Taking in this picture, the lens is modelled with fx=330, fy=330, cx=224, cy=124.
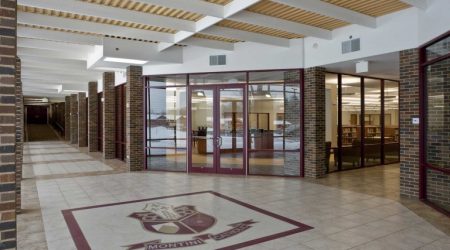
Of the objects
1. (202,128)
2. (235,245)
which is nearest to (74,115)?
(202,128)

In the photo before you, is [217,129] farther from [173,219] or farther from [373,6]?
[373,6]

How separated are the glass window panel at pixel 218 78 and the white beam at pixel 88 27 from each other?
1.77m

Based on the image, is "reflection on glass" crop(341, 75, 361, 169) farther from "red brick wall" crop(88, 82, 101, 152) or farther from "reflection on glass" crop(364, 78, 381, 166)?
"red brick wall" crop(88, 82, 101, 152)

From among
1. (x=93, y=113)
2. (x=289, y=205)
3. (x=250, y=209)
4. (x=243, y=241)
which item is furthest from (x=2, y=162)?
(x=93, y=113)

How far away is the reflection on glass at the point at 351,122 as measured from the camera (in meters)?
10.0

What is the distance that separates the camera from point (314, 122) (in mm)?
8461

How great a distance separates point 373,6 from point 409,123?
7.81 ft

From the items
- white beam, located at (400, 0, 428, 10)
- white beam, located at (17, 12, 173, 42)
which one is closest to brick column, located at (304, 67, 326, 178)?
white beam, located at (400, 0, 428, 10)

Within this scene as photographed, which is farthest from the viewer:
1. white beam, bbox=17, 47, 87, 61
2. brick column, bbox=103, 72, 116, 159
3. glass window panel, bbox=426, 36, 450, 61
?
brick column, bbox=103, 72, 116, 159

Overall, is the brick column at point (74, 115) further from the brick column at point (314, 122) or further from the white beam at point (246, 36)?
the brick column at point (314, 122)

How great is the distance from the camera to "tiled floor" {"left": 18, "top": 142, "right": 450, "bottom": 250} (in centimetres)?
429

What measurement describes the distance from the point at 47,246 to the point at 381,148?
10.1 meters

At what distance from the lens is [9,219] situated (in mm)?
2275

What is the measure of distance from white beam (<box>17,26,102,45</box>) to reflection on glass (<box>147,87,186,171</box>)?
2.54m
